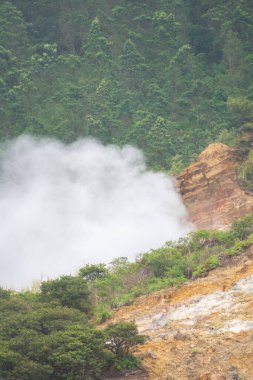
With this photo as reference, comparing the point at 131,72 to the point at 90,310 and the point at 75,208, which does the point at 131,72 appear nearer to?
the point at 75,208

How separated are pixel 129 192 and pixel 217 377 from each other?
24046 millimetres

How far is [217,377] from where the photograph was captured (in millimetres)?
16828

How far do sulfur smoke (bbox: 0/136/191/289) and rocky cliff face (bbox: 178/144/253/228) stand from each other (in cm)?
78

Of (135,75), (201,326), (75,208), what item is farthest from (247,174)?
(135,75)

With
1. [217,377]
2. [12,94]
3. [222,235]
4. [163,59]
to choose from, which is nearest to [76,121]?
[12,94]

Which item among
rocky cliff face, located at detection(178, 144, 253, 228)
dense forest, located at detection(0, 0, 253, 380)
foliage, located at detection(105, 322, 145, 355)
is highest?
dense forest, located at detection(0, 0, 253, 380)

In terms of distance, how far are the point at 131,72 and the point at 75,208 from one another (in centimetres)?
1904

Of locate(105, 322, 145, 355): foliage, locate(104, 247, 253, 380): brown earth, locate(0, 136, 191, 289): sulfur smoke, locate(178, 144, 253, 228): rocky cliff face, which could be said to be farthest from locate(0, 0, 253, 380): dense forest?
locate(105, 322, 145, 355): foliage

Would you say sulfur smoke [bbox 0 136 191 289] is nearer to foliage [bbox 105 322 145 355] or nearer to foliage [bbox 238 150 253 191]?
foliage [bbox 238 150 253 191]

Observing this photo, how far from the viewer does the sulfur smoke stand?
3575 centimetres

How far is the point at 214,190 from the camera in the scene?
36.8 m

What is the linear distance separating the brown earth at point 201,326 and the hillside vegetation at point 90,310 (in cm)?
82

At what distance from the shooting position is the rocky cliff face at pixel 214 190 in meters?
34.8

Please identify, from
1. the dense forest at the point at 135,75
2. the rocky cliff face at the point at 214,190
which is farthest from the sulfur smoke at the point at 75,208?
the dense forest at the point at 135,75
